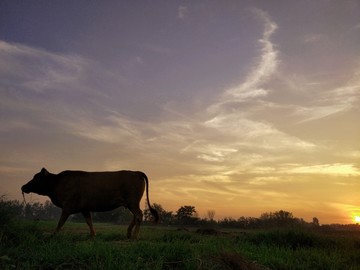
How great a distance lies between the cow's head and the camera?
45.8 ft

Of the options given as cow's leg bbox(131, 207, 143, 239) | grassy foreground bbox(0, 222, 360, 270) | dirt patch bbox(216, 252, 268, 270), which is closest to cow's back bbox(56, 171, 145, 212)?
Answer: cow's leg bbox(131, 207, 143, 239)

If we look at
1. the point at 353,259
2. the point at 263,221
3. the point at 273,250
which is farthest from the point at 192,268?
the point at 263,221

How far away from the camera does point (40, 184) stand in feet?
46.2

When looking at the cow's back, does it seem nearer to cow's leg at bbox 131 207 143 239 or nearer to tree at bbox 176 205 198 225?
cow's leg at bbox 131 207 143 239

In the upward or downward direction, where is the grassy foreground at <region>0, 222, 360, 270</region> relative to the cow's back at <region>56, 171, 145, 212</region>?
downward

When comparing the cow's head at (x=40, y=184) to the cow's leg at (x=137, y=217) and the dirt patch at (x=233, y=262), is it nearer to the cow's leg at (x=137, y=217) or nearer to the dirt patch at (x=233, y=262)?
the cow's leg at (x=137, y=217)

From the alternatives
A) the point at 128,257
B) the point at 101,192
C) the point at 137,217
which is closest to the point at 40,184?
the point at 101,192

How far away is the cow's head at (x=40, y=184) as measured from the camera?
45.8ft

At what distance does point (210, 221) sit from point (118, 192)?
21601 mm

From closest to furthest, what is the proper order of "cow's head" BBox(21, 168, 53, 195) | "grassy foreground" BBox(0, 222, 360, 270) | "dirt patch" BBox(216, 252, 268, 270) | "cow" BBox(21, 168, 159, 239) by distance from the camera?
"grassy foreground" BBox(0, 222, 360, 270) < "dirt patch" BBox(216, 252, 268, 270) < "cow" BBox(21, 168, 159, 239) < "cow's head" BBox(21, 168, 53, 195)

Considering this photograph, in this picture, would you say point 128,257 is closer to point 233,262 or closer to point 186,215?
point 233,262

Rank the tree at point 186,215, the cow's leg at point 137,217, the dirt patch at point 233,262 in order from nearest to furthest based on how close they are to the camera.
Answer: the dirt patch at point 233,262 < the cow's leg at point 137,217 < the tree at point 186,215

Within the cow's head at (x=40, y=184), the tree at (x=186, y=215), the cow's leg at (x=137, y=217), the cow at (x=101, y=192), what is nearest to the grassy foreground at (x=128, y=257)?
the cow's leg at (x=137, y=217)

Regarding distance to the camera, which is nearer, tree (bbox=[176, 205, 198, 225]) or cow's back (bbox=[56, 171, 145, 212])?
cow's back (bbox=[56, 171, 145, 212])
